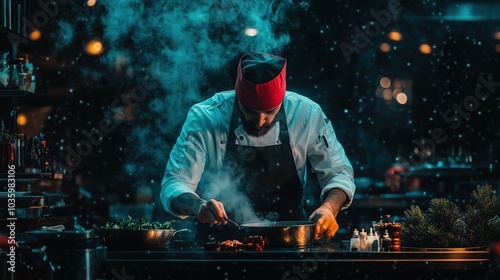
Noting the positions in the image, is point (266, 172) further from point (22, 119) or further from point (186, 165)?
point (22, 119)

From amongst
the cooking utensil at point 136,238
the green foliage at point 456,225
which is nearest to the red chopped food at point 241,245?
the cooking utensil at point 136,238

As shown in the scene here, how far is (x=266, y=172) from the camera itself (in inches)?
157

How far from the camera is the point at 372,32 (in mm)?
8312

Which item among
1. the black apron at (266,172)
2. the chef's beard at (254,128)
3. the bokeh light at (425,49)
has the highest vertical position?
the bokeh light at (425,49)

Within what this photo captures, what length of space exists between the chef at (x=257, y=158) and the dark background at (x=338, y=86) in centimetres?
313

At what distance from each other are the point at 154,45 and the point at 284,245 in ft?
14.3

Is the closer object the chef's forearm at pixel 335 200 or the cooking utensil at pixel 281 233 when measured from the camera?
the cooking utensil at pixel 281 233

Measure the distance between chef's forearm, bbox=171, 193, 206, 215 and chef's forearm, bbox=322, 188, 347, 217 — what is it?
696 mm

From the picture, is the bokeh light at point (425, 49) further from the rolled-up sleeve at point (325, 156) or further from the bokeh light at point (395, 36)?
the rolled-up sleeve at point (325, 156)

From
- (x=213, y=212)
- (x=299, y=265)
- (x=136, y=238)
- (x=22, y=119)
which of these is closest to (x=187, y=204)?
(x=213, y=212)

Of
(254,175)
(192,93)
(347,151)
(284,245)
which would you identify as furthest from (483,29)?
(284,245)

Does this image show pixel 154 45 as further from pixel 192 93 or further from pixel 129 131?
pixel 129 131

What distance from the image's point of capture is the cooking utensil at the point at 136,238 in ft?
9.36

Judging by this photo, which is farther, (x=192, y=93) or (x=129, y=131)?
(x=129, y=131)
